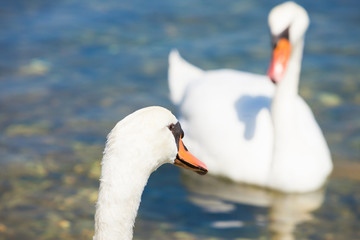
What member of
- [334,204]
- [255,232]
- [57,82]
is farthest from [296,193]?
[57,82]

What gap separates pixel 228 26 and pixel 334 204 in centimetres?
416

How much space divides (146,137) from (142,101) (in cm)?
478

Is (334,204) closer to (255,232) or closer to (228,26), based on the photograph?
(255,232)

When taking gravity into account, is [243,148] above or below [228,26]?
below

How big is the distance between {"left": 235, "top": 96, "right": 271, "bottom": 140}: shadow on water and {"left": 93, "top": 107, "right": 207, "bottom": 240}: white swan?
331cm

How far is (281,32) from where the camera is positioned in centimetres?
634

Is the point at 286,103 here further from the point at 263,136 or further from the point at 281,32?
the point at 281,32

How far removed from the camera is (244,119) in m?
7.26

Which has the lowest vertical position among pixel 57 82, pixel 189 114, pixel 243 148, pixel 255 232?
pixel 255 232

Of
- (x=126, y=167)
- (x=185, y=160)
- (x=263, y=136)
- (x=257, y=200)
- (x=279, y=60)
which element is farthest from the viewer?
(x=263, y=136)

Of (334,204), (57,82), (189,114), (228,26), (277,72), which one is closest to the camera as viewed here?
(277,72)

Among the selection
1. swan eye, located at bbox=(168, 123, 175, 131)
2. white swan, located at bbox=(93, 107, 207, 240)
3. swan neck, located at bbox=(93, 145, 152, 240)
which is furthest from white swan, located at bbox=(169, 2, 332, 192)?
swan neck, located at bbox=(93, 145, 152, 240)

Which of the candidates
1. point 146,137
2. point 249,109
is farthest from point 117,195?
point 249,109

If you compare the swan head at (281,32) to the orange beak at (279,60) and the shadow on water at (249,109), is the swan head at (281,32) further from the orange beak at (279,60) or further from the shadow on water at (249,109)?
the shadow on water at (249,109)
